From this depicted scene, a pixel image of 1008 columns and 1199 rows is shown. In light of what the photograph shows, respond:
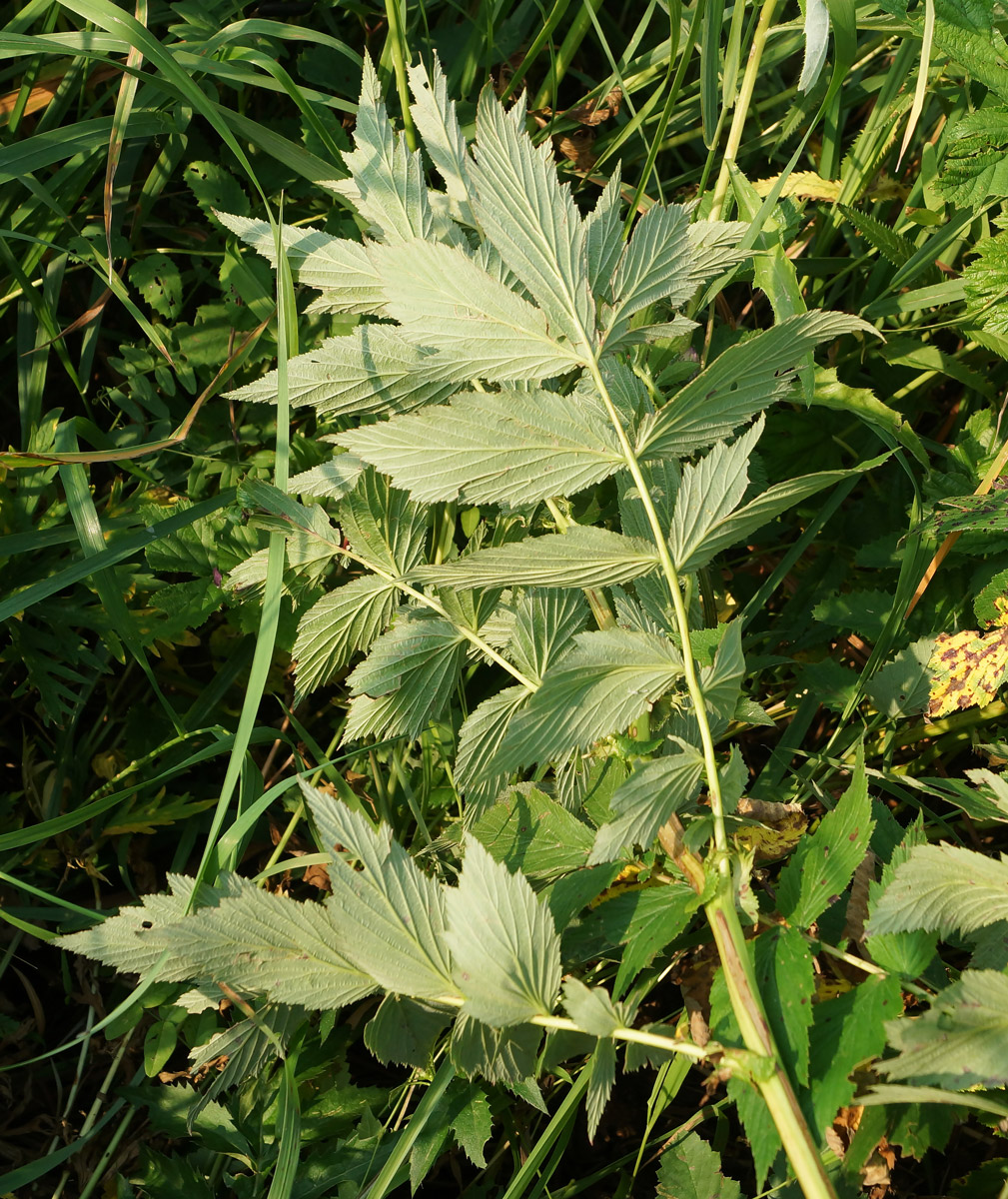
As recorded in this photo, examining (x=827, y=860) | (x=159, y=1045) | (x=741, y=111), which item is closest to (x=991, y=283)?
(x=741, y=111)

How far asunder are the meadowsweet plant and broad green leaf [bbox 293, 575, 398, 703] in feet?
0.31

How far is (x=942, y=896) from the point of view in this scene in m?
1.09

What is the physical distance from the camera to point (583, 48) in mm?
2234

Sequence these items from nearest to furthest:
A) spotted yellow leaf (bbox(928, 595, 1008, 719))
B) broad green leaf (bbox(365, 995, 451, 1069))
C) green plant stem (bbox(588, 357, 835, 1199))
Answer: green plant stem (bbox(588, 357, 835, 1199))
broad green leaf (bbox(365, 995, 451, 1069))
spotted yellow leaf (bbox(928, 595, 1008, 719))

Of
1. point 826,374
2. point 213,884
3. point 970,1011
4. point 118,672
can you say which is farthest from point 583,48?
point 970,1011

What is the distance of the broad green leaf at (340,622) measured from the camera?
1.45m

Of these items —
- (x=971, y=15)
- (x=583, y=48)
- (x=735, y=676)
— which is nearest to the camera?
(x=735, y=676)

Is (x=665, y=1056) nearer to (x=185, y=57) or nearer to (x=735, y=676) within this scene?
(x=735, y=676)

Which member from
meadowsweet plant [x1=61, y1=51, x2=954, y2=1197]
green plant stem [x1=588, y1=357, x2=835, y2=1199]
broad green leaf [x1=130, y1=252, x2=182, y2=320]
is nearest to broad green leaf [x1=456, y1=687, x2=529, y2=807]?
meadowsweet plant [x1=61, y1=51, x2=954, y2=1197]

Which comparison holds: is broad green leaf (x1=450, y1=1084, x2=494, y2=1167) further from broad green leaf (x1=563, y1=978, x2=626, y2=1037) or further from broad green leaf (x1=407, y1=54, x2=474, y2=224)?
broad green leaf (x1=407, y1=54, x2=474, y2=224)

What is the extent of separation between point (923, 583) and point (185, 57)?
1.54m

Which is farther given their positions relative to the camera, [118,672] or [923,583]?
[118,672]

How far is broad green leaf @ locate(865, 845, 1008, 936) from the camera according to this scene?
3.54 feet

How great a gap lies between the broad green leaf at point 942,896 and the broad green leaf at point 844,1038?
0.07 meters
